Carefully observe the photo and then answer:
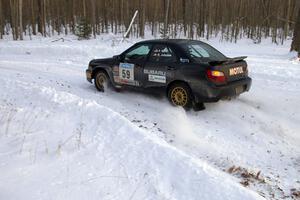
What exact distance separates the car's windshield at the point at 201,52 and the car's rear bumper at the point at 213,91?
2.11 feet

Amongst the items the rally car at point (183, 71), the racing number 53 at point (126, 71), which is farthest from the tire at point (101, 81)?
the racing number 53 at point (126, 71)

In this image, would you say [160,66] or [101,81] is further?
[101,81]

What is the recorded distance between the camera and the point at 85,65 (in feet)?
47.0

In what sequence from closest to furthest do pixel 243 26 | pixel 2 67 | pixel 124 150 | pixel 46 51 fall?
pixel 124 150
pixel 2 67
pixel 46 51
pixel 243 26

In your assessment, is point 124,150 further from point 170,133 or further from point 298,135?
point 298,135

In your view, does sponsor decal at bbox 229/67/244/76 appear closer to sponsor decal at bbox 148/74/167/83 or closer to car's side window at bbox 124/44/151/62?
sponsor decal at bbox 148/74/167/83

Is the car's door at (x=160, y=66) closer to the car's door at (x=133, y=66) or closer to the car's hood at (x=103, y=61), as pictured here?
the car's door at (x=133, y=66)

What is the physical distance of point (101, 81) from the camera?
1005 centimetres

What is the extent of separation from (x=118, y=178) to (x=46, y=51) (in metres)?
14.7

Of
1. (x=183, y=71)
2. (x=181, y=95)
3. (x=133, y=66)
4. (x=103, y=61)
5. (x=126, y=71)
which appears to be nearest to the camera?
(x=183, y=71)

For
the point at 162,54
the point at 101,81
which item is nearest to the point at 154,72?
the point at 162,54

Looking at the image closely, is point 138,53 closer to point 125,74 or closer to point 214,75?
point 125,74

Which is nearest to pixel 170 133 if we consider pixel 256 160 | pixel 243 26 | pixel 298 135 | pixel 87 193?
pixel 256 160

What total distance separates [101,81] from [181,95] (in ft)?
8.79
